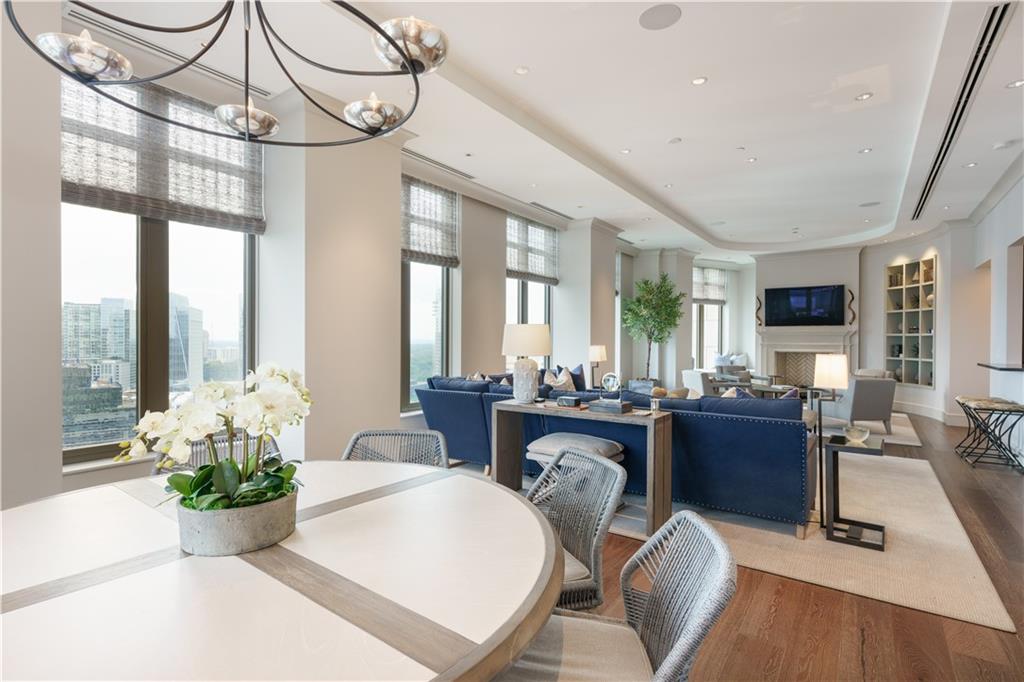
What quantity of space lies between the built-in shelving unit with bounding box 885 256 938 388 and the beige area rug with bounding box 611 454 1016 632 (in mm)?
5273

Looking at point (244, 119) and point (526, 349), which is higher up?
point (244, 119)

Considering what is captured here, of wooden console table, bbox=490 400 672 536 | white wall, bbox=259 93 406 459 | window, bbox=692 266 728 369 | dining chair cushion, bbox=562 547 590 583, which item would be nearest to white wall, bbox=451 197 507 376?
white wall, bbox=259 93 406 459

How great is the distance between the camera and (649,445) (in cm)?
319

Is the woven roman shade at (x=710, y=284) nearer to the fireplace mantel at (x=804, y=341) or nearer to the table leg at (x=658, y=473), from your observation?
the fireplace mantel at (x=804, y=341)

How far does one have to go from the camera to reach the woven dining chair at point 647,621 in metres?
1.11

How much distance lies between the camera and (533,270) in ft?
24.8

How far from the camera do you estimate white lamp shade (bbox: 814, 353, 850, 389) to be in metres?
Answer: 3.21

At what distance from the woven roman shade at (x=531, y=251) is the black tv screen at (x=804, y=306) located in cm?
532

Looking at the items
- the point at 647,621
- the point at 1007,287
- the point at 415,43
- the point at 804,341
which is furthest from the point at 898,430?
the point at 415,43

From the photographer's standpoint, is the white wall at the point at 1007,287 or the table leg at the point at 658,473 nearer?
the table leg at the point at 658,473

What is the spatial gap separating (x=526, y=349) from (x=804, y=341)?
27.9ft

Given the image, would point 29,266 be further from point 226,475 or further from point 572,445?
point 572,445

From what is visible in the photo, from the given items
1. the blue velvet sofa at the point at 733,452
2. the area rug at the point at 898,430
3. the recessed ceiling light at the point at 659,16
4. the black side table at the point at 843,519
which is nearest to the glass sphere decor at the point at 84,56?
the recessed ceiling light at the point at 659,16

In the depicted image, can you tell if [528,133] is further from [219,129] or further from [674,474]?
[674,474]
